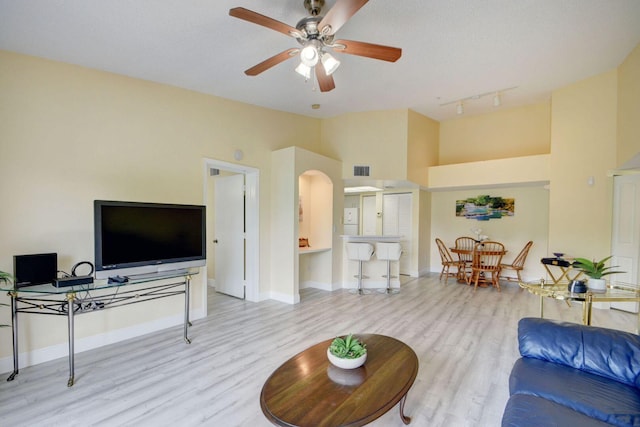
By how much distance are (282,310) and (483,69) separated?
4.31 metres

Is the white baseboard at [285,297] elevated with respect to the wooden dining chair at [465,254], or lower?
lower

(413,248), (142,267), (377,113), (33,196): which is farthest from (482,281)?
(33,196)

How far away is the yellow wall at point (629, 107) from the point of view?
11.7 ft

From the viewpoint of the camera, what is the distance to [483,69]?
3879mm

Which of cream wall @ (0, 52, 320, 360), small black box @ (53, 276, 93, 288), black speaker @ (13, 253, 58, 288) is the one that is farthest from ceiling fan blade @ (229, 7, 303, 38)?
black speaker @ (13, 253, 58, 288)

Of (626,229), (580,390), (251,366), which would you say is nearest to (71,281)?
(251,366)

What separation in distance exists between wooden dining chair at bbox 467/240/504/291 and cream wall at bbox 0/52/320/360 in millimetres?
5134

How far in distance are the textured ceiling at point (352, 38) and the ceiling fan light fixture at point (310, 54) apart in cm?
53

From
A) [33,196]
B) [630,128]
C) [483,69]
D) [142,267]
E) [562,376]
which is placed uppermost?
[483,69]

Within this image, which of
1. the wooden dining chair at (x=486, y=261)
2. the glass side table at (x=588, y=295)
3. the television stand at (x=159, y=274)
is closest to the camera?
the glass side table at (x=588, y=295)

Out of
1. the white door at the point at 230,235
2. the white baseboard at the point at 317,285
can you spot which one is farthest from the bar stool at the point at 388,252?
the white door at the point at 230,235

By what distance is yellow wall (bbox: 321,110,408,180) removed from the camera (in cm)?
564

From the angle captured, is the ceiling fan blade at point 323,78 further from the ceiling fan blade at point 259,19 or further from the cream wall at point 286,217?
the cream wall at point 286,217

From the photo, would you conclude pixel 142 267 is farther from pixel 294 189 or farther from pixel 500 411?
pixel 500 411
